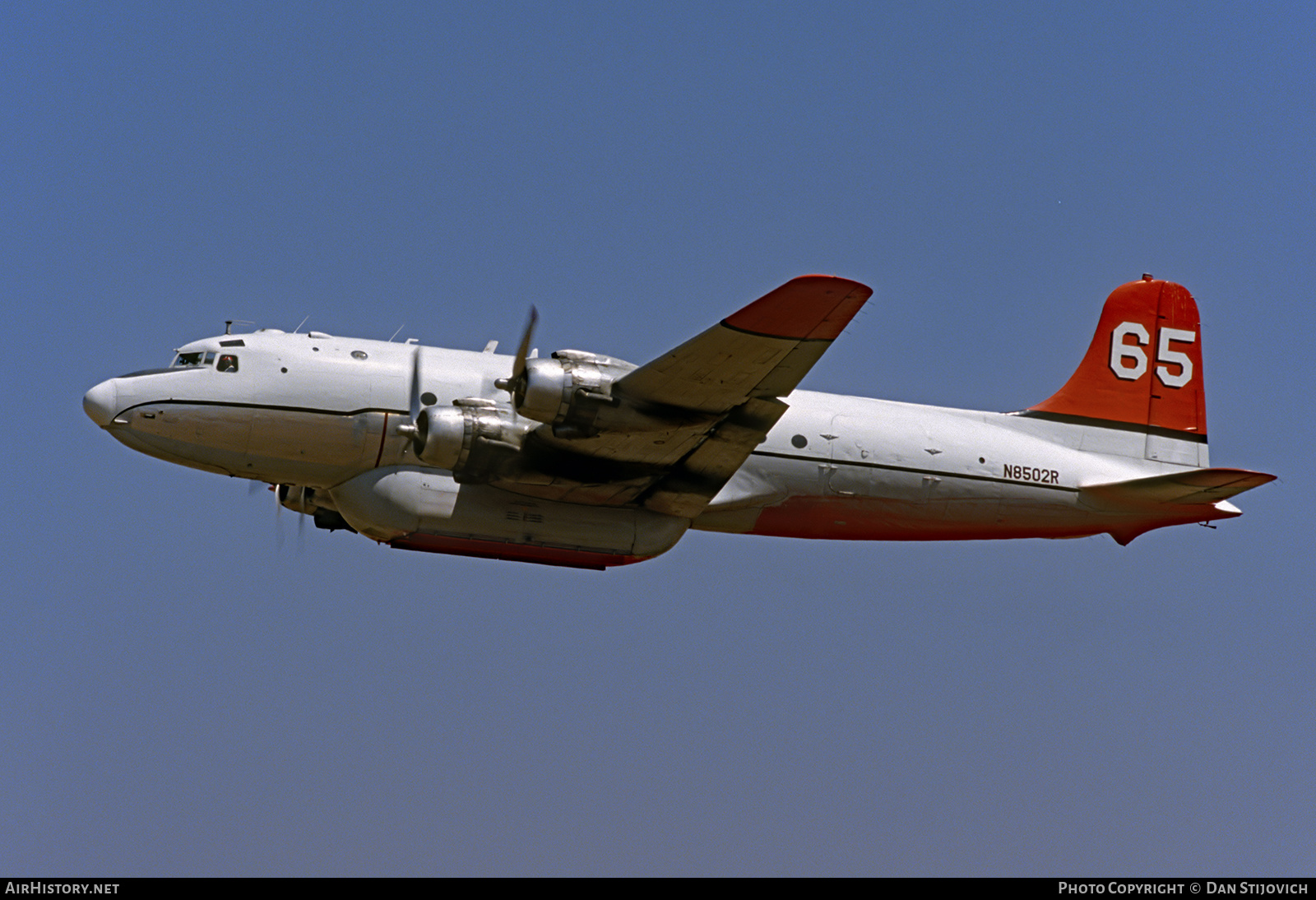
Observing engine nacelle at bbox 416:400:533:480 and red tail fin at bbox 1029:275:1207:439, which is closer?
engine nacelle at bbox 416:400:533:480

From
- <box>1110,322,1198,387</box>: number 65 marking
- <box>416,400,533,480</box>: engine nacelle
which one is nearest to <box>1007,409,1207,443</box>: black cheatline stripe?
<box>1110,322,1198,387</box>: number 65 marking

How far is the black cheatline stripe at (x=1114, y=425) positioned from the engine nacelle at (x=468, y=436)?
29.8ft

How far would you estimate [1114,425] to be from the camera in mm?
26281

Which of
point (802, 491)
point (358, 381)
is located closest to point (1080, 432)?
point (802, 491)

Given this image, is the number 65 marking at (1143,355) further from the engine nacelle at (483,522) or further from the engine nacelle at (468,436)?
the engine nacelle at (468,436)

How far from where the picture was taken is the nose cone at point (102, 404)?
71.8 feet

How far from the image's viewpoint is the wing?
18766 millimetres

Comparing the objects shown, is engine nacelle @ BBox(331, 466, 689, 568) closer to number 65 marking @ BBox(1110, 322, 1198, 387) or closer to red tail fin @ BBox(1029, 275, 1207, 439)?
red tail fin @ BBox(1029, 275, 1207, 439)

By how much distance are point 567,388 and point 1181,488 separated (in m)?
10.5

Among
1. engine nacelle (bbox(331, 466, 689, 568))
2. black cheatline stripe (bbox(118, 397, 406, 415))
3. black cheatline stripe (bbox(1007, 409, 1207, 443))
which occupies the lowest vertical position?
engine nacelle (bbox(331, 466, 689, 568))

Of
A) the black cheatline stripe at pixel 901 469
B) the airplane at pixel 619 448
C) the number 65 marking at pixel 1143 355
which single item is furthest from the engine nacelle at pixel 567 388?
the number 65 marking at pixel 1143 355

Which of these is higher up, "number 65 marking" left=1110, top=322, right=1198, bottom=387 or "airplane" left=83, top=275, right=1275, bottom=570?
"number 65 marking" left=1110, top=322, right=1198, bottom=387

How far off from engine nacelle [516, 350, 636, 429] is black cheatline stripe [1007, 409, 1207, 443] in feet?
27.8

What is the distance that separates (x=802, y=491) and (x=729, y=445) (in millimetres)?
2125
